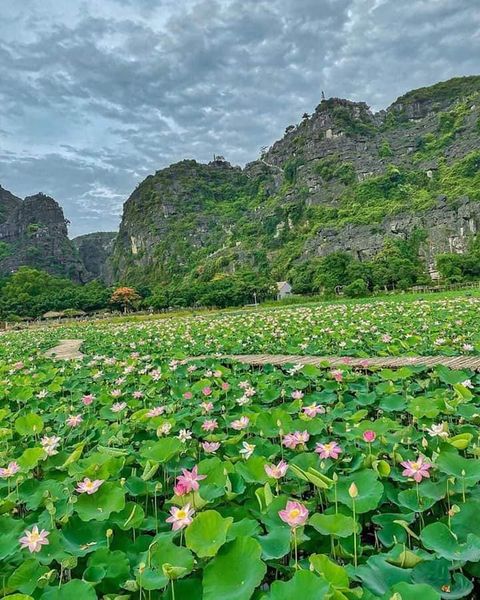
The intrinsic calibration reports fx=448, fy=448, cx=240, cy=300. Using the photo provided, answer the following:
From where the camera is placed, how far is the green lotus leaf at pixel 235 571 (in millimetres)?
1152

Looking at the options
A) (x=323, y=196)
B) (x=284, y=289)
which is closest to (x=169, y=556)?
(x=284, y=289)

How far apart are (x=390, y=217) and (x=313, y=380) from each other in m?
67.1

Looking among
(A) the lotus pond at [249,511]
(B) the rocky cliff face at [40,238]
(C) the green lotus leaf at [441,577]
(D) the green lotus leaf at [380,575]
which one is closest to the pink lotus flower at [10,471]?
(A) the lotus pond at [249,511]

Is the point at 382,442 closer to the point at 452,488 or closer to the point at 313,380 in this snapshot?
the point at 452,488

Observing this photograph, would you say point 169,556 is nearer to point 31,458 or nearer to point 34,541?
point 34,541

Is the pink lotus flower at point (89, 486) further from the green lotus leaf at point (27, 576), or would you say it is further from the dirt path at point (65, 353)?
the dirt path at point (65, 353)

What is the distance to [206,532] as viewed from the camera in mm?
1341

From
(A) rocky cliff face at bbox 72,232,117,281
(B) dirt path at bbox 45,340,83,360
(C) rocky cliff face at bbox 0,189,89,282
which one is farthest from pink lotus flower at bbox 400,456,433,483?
(A) rocky cliff face at bbox 72,232,117,281

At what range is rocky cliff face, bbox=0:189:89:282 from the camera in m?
104

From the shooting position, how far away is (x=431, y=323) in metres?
8.62

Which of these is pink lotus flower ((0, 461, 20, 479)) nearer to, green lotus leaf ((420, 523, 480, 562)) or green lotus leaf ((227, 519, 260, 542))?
green lotus leaf ((227, 519, 260, 542))

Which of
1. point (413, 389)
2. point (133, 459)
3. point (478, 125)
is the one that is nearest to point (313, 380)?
point (413, 389)

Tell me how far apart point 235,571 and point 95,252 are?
15600cm

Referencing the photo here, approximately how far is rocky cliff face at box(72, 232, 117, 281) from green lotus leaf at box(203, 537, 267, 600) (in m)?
136
